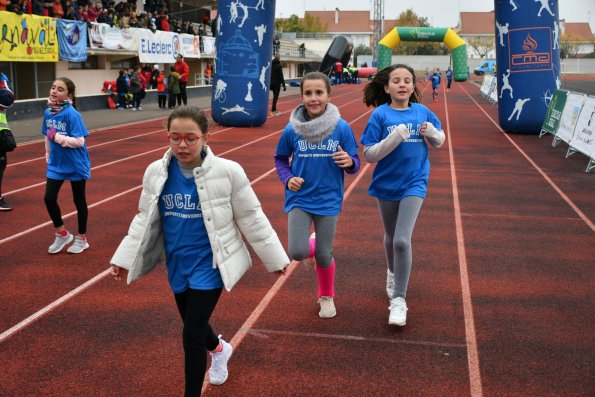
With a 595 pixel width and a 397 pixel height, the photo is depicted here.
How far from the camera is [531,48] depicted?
17094mm

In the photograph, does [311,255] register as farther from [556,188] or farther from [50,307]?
[556,188]

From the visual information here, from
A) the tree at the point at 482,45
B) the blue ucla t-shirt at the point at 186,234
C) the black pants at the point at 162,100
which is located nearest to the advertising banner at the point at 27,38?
the black pants at the point at 162,100

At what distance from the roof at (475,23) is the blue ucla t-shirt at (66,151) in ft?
460

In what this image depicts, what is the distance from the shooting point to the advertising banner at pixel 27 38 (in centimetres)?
1941

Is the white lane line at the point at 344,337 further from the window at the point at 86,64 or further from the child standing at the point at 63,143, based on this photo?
the window at the point at 86,64

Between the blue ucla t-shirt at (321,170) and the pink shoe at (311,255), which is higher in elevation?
the blue ucla t-shirt at (321,170)

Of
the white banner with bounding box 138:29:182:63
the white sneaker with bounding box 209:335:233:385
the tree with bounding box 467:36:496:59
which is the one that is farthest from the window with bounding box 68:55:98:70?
the tree with bounding box 467:36:496:59

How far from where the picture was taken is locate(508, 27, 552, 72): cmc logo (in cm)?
1700

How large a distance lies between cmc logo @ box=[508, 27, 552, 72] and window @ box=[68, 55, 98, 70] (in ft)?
56.6

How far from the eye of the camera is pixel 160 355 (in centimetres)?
441

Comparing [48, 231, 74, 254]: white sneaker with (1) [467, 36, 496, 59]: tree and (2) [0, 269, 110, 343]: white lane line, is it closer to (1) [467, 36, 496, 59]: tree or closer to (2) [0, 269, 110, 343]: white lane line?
(2) [0, 269, 110, 343]: white lane line

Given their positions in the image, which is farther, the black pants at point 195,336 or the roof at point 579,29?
the roof at point 579,29

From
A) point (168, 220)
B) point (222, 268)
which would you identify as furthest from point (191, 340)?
point (168, 220)

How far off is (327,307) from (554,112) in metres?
13.2
